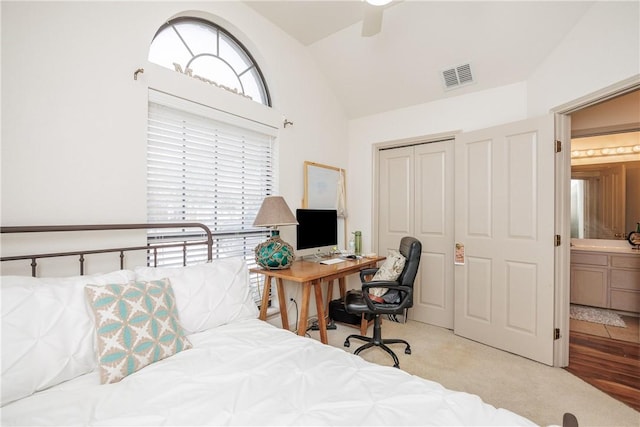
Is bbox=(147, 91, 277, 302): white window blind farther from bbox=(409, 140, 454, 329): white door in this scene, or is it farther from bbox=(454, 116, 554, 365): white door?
bbox=(454, 116, 554, 365): white door

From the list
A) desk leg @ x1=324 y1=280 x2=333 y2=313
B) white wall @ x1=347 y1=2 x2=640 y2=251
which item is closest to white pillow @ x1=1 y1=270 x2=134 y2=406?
desk leg @ x1=324 y1=280 x2=333 y2=313

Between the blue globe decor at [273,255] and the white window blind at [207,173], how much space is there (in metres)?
0.33

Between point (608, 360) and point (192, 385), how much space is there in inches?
134

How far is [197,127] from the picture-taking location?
91.1 inches

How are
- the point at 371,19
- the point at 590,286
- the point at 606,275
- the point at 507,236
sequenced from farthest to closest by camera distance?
1. the point at 590,286
2. the point at 606,275
3. the point at 507,236
4. the point at 371,19

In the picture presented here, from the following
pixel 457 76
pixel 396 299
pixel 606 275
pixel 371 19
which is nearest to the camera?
pixel 371 19

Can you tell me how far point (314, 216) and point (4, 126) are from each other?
2.26 metres

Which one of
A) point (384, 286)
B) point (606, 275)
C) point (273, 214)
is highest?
point (273, 214)

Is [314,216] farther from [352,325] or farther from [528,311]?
[528,311]

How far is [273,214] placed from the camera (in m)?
2.38

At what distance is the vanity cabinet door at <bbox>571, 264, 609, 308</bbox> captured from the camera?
376 centimetres

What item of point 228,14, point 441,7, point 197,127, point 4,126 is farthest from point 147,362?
point 441,7

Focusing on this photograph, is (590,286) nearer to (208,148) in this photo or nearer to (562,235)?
(562,235)

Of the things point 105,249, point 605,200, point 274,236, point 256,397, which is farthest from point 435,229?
point 105,249
